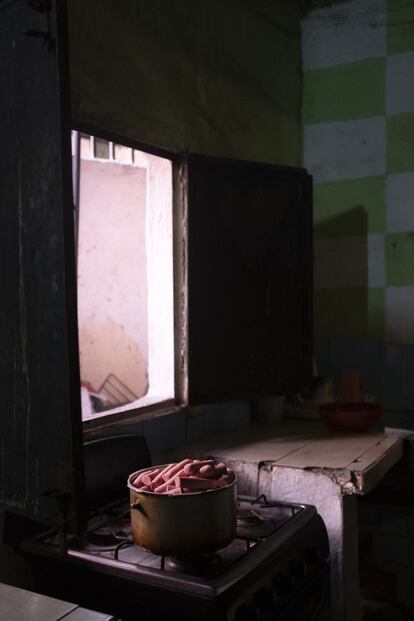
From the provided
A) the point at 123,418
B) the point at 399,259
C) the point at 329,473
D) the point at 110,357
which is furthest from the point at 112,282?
the point at 329,473

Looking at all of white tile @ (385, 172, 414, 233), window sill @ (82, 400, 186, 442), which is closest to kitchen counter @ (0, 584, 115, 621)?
window sill @ (82, 400, 186, 442)

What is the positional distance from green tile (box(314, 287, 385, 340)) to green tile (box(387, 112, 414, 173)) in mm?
701

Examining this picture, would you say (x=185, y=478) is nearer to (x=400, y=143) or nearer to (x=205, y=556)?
(x=205, y=556)

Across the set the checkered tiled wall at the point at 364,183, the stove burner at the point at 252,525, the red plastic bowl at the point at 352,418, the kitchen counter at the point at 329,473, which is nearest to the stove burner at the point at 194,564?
the stove burner at the point at 252,525

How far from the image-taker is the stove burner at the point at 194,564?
1.64 m

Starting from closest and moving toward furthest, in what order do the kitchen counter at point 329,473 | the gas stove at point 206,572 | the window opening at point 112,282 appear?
1. the gas stove at point 206,572
2. the kitchen counter at point 329,473
3. the window opening at point 112,282

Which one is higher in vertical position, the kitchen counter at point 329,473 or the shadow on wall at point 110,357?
the shadow on wall at point 110,357

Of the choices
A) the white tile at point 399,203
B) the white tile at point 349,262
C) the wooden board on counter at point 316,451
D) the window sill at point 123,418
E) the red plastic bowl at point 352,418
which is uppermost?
the white tile at point 399,203

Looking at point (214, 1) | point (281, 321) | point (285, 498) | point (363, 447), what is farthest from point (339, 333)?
point (214, 1)

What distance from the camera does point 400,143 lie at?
3559 millimetres

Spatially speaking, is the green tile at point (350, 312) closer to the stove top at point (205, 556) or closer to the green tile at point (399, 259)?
the green tile at point (399, 259)

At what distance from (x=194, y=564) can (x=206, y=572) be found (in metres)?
0.06

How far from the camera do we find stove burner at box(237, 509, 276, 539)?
6.12ft

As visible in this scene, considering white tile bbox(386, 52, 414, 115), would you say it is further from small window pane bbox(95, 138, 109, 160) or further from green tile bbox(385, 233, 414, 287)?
small window pane bbox(95, 138, 109, 160)
